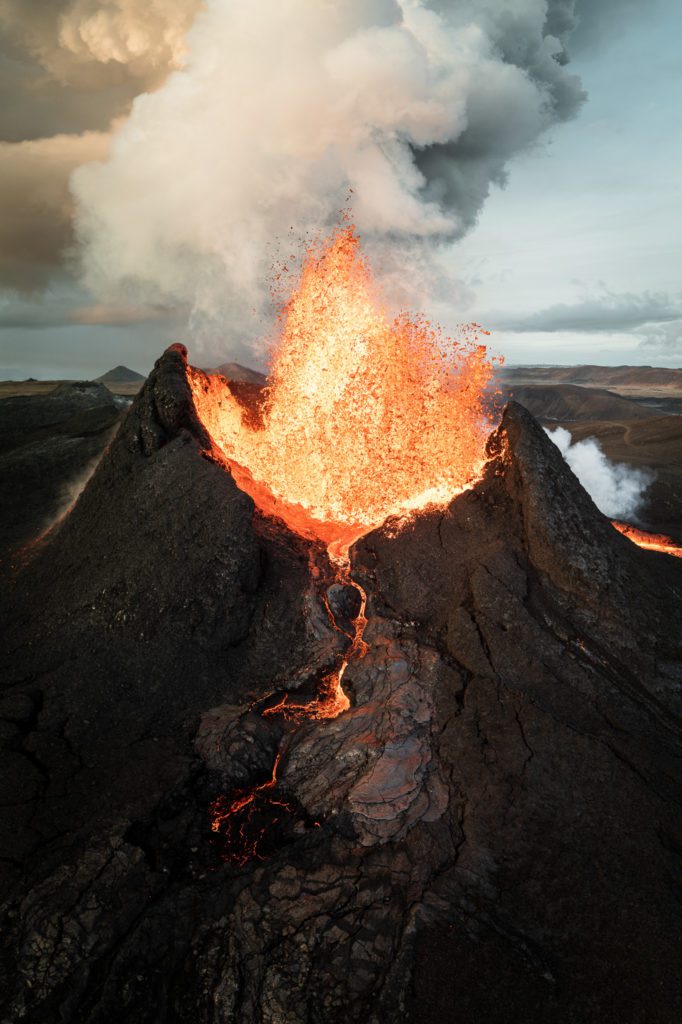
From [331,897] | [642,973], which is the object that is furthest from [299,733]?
[642,973]

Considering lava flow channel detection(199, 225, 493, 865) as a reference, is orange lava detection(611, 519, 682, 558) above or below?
below

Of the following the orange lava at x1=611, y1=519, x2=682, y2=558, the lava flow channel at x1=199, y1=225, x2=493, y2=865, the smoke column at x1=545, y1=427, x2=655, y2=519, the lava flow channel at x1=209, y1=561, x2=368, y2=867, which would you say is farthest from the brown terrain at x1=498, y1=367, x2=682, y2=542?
the lava flow channel at x1=209, y1=561, x2=368, y2=867

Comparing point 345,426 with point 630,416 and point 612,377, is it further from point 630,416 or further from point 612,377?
point 612,377

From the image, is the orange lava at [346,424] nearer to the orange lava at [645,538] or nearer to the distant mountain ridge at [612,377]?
the orange lava at [645,538]

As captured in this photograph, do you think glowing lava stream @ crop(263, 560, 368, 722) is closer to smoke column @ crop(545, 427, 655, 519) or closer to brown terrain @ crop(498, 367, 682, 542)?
brown terrain @ crop(498, 367, 682, 542)

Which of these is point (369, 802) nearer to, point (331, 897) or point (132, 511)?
point (331, 897)

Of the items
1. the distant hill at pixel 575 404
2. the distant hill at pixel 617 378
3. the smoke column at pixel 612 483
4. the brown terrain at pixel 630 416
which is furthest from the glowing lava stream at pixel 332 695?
the distant hill at pixel 617 378

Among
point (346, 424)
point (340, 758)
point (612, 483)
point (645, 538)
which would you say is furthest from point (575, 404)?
point (340, 758)

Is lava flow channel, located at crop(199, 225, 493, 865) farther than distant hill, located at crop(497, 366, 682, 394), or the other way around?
distant hill, located at crop(497, 366, 682, 394)
